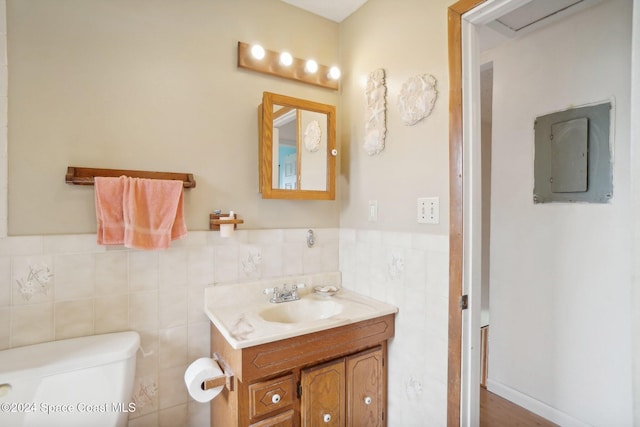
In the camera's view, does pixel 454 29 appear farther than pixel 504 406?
No

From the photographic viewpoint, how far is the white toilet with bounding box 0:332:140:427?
3.42ft

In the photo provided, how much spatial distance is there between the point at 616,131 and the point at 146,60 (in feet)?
A: 7.88

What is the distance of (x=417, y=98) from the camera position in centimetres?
147

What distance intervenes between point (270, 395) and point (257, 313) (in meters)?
0.38

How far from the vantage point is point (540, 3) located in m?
1.70

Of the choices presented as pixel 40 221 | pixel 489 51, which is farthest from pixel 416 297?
pixel 489 51

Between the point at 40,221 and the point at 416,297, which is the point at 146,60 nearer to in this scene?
the point at 40,221

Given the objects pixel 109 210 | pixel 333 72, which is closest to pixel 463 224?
pixel 333 72

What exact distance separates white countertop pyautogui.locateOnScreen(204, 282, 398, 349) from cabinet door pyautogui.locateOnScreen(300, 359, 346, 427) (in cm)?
21

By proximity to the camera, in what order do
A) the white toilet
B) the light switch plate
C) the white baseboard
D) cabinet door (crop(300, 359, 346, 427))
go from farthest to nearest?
1. the white baseboard
2. the light switch plate
3. cabinet door (crop(300, 359, 346, 427))
4. the white toilet

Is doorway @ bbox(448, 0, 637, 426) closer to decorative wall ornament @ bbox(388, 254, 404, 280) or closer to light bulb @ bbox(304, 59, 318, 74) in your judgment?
decorative wall ornament @ bbox(388, 254, 404, 280)

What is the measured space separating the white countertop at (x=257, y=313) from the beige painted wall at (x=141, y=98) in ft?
1.27

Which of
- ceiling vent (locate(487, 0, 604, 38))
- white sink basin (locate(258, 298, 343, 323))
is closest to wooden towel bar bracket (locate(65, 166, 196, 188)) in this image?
white sink basin (locate(258, 298, 343, 323))

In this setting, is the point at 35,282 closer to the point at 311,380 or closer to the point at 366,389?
the point at 311,380
